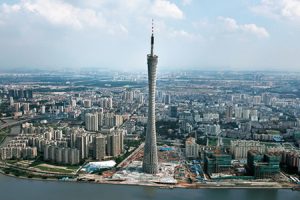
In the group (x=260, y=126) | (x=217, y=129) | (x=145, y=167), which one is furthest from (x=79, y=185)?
(x=260, y=126)

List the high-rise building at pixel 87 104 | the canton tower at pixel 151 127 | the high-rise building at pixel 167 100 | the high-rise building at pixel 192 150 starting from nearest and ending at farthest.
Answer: the canton tower at pixel 151 127 → the high-rise building at pixel 192 150 → the high-rise building at pixel 87 104 → the high-rise building at pixel 167 100

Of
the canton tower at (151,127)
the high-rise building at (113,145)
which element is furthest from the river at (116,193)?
the high-rise building at (113,145)

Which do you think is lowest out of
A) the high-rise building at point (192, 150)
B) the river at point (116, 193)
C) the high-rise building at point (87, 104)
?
the river at point (116, 193)

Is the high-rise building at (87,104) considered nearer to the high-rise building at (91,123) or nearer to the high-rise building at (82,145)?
the high-rise building at (91,123)

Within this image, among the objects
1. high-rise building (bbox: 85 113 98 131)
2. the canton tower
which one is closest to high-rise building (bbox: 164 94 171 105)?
high-rise building (bbox: 85 113 98 131)

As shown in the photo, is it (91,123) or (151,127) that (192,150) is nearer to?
(151,127)

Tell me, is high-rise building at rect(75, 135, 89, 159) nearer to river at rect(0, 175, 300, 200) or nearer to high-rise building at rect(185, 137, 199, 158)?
river at rect(0, 175, 300, 200)

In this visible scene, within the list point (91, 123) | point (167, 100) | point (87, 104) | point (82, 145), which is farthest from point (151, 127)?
point (167, 100)
